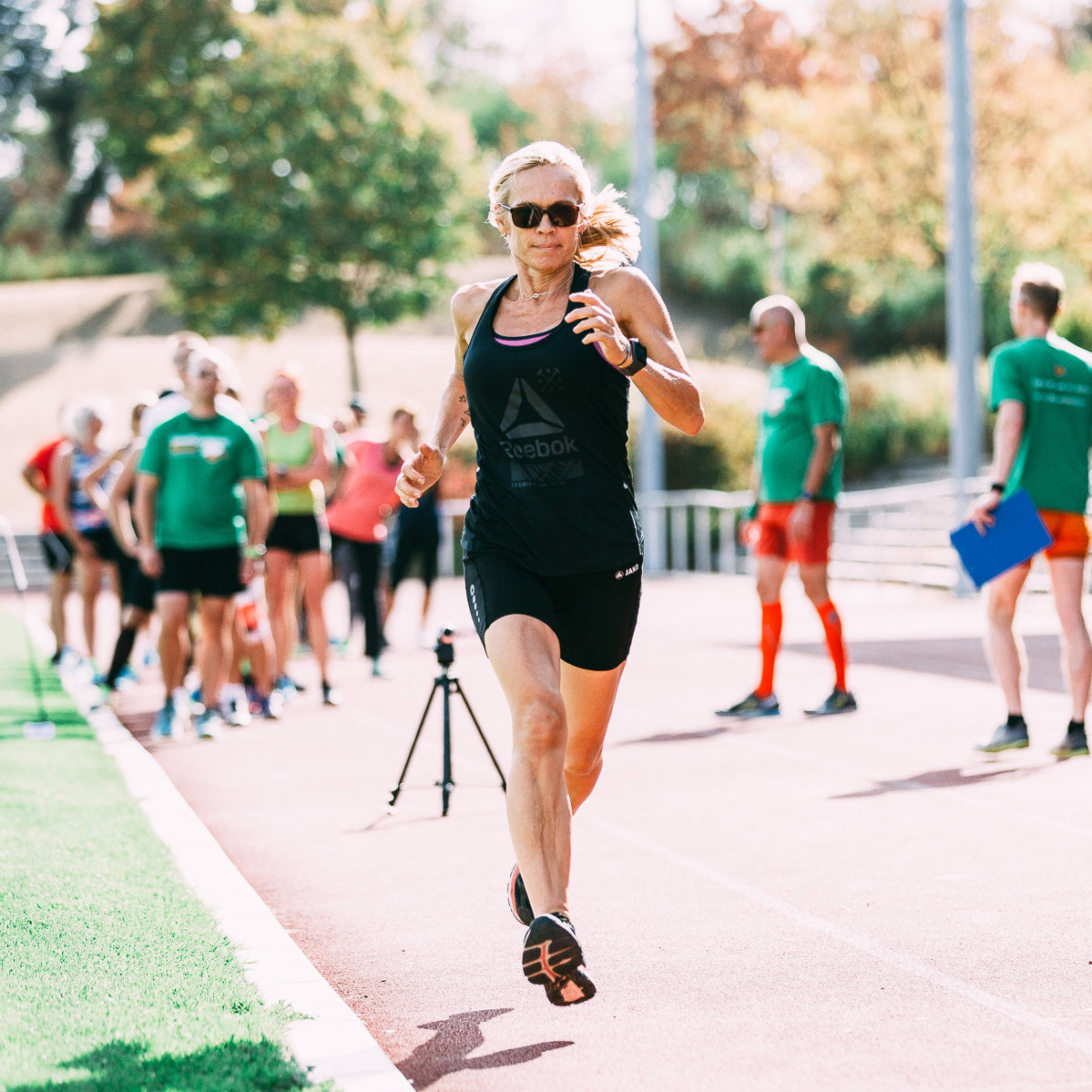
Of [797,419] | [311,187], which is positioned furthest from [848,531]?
[311,187]

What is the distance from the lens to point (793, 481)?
10.3 meters

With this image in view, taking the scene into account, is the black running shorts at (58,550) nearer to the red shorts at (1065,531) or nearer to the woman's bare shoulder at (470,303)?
the red shorts at (1065,531)

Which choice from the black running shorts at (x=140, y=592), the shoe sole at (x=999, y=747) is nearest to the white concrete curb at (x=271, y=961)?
the black running shorts at (x=140, y=592)

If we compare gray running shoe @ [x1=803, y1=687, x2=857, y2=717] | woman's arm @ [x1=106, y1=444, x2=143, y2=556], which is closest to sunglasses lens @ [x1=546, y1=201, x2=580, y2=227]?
gray running shoe @ [x1=803, y1=687, x2=857, y2=717]

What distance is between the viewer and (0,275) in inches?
2389

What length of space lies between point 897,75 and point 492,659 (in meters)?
37.9

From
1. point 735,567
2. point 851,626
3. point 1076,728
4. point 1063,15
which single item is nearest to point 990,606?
point 1076,728

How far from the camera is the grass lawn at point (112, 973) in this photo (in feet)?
12.6

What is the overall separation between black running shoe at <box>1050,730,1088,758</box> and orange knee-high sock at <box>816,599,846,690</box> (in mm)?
1901

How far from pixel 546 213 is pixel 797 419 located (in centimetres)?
582

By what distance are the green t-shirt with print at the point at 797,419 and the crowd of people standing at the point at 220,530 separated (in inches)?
111

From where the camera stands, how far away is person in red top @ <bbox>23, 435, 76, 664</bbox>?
1428cm

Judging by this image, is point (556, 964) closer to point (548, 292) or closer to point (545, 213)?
point (548, 292)

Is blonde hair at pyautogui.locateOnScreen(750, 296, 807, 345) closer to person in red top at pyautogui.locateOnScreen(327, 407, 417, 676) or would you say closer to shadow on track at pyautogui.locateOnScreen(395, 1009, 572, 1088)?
person in red top at pyautogui.locateOnScreen(327, 407, 417, 676)
